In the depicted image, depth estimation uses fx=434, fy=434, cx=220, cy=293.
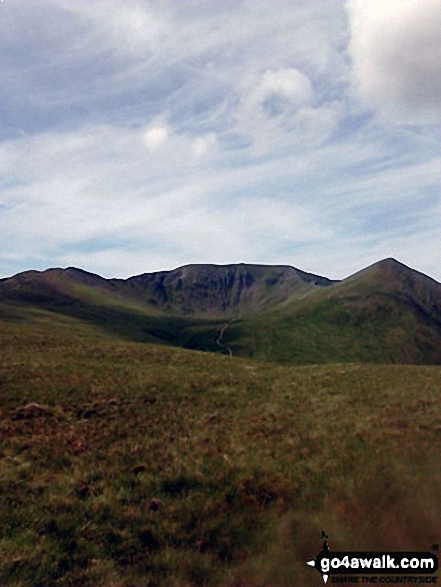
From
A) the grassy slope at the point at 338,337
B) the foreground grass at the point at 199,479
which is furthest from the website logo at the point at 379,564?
the grassy slope at the point at 338,337

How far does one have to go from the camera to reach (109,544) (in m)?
11.8

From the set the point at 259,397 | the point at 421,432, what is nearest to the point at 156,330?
the point at 259,397

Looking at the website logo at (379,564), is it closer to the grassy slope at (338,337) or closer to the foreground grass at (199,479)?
the foreground grass at (199,479)

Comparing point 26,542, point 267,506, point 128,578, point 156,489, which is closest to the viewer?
point 128,578

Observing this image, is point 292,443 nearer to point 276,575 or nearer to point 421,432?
point 421,432

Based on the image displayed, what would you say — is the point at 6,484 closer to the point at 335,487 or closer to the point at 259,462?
the point at 259,462

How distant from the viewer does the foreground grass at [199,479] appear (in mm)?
11211

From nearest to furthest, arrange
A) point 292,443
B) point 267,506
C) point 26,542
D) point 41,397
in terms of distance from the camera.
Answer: point 26,542 < point 267,506 < point 292,443 < point 41,397

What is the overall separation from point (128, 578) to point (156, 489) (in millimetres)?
4657

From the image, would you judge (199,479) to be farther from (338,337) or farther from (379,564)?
(338,337)

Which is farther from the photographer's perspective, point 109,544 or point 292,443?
point 292,443

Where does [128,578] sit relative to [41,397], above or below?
below

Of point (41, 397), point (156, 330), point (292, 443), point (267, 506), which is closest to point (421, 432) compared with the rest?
point (292, 443)

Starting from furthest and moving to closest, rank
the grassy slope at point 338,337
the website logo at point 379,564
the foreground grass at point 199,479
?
1. the grassy slope at point 338,337
2. the foreground grass at point 199,479
3. the website logo at point 379,564
